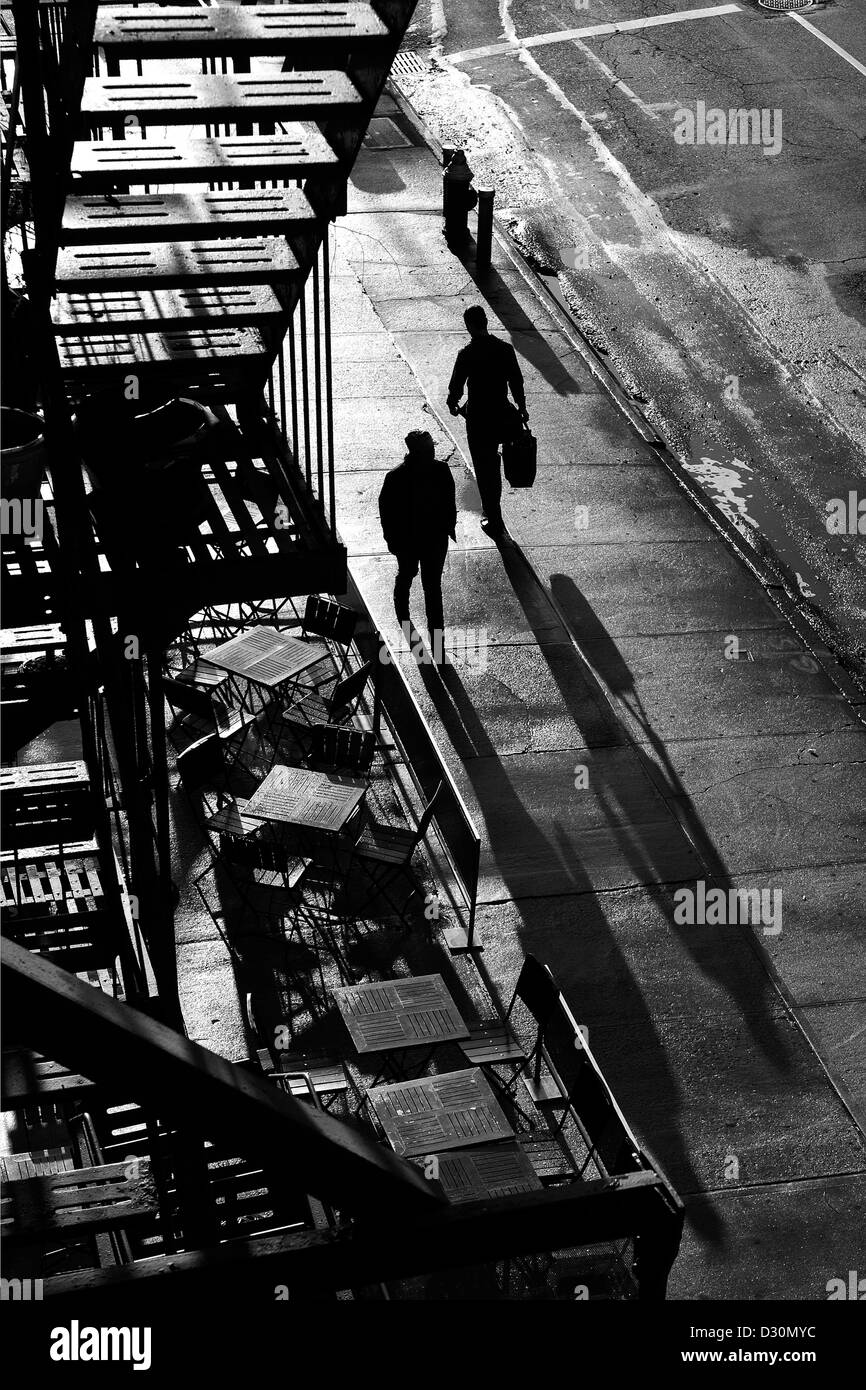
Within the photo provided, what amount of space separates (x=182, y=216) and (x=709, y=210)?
15.3 m

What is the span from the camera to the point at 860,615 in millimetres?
13969

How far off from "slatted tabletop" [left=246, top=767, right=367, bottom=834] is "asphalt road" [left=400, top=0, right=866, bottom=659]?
506 cm

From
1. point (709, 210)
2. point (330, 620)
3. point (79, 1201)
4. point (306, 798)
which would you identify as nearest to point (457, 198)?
point (709, 210)

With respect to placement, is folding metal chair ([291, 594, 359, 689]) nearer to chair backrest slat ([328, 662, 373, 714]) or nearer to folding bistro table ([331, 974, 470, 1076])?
chair backrest slat ([328, 662, 373, 714])

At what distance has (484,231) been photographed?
1873cm

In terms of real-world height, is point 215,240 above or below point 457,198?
above

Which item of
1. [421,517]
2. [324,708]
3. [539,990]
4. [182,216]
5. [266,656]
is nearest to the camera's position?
[182,216]

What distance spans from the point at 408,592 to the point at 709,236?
9109 millimetres

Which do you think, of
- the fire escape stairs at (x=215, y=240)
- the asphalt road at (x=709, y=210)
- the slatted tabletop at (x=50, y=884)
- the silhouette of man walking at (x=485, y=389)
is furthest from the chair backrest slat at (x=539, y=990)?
the silhouette of man walking at (x=485, y=389)

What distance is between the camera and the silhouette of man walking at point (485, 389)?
13.7 metres

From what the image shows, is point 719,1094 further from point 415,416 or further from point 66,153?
point 415,416

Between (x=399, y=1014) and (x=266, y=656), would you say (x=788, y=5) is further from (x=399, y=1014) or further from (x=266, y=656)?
(x=399, y=1014)

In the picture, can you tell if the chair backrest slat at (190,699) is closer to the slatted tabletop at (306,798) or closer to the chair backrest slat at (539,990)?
the slatted tabletop at (306,798)
